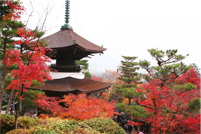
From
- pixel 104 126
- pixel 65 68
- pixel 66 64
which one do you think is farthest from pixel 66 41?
pixel 104 126

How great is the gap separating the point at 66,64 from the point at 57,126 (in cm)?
502

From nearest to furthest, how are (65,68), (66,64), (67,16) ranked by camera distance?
1. (65,68)
2. (66,64)
3. (67,16)

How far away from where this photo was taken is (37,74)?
A: 4.13 metres

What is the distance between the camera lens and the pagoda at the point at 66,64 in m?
6.99

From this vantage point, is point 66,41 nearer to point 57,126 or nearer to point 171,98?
point 57,126

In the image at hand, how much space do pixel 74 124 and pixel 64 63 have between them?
4857 millimetres

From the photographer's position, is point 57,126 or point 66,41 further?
point 66,41

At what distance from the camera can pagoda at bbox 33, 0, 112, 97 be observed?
22.9 ft

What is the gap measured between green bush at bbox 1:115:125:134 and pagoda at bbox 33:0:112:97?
233cm

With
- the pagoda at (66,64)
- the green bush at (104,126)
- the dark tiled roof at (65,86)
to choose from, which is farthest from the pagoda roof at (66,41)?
the green bush at (104,126)

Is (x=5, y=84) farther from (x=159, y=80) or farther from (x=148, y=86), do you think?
(x=159, y=80)

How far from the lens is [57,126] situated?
382cm

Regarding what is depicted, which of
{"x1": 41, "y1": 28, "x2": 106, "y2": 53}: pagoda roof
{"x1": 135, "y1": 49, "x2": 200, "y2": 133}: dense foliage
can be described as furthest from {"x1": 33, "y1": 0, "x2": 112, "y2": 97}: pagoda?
{"x1": 135, "y1": 49, "x2": 200, "y2": 133}: dense foliage

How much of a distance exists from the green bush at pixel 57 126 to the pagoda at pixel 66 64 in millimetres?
2330
